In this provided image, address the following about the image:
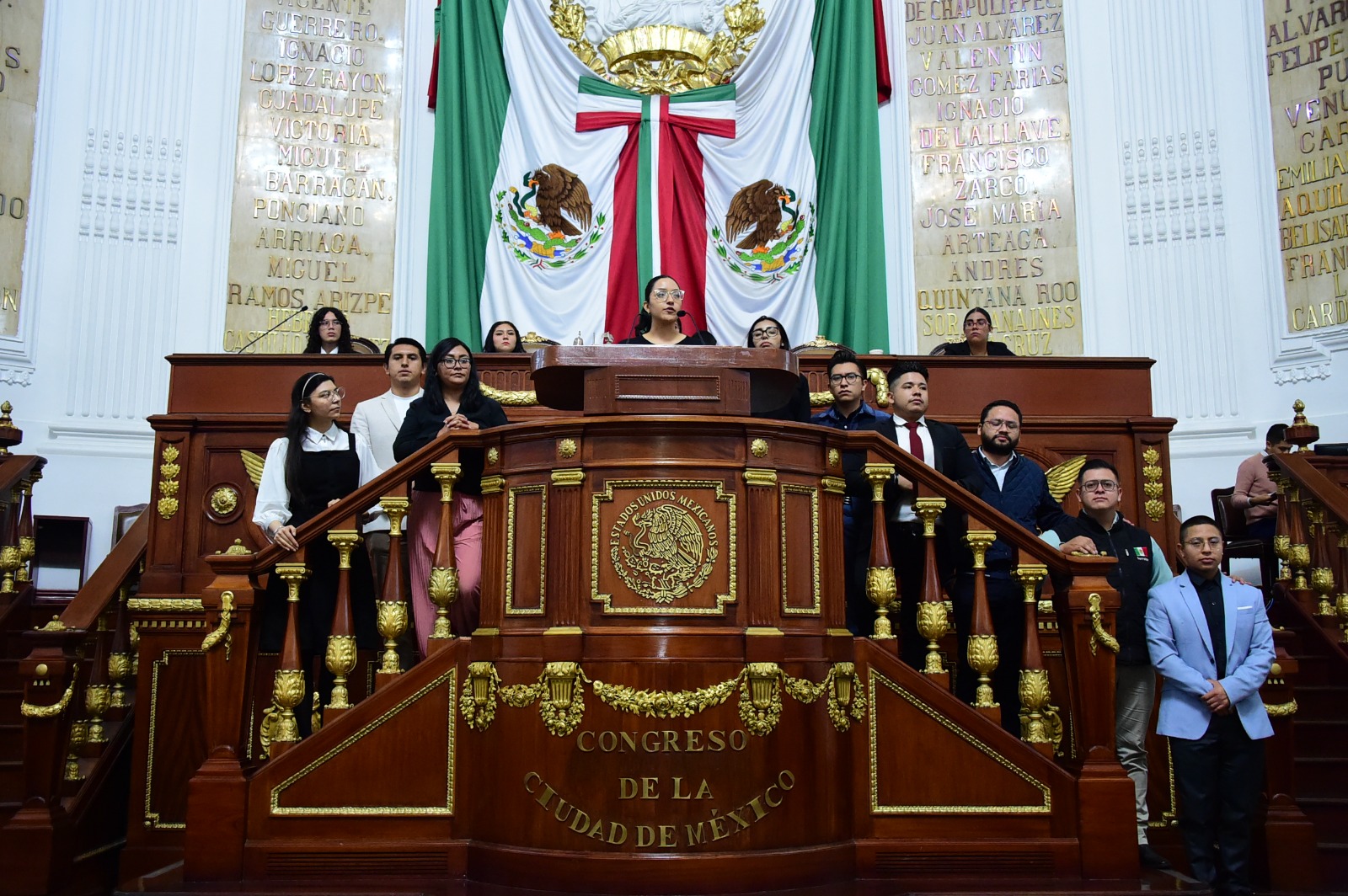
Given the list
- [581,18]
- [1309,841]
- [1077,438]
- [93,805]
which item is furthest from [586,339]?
[1309,841]

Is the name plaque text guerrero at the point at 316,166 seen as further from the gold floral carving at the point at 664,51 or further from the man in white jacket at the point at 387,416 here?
the man in white jacket at the point at 387,416

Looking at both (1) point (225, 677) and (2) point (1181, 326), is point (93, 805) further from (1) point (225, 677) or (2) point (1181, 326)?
(2) point (1181, 326)

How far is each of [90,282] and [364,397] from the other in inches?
148

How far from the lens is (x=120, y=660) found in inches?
218

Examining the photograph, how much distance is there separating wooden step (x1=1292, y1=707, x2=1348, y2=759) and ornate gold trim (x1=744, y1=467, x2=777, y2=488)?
3119 mm

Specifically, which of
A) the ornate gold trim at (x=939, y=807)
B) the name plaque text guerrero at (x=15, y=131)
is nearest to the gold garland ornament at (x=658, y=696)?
the ornate gold trim at (x=939, y=807)

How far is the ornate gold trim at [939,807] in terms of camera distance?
4246 millimetres

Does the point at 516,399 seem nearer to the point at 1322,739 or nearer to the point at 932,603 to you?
the point at 932,603

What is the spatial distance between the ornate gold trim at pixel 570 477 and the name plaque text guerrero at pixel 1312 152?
6.86 metres

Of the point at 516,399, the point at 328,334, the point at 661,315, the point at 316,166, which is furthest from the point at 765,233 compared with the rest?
the point at 661,315

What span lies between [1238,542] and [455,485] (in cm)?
511

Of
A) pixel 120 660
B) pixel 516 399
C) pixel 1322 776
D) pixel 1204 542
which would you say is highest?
pixel 516 399

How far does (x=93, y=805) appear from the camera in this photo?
516 cm

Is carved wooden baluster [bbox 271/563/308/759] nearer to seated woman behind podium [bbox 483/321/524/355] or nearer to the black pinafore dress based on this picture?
the black pinafore dress
